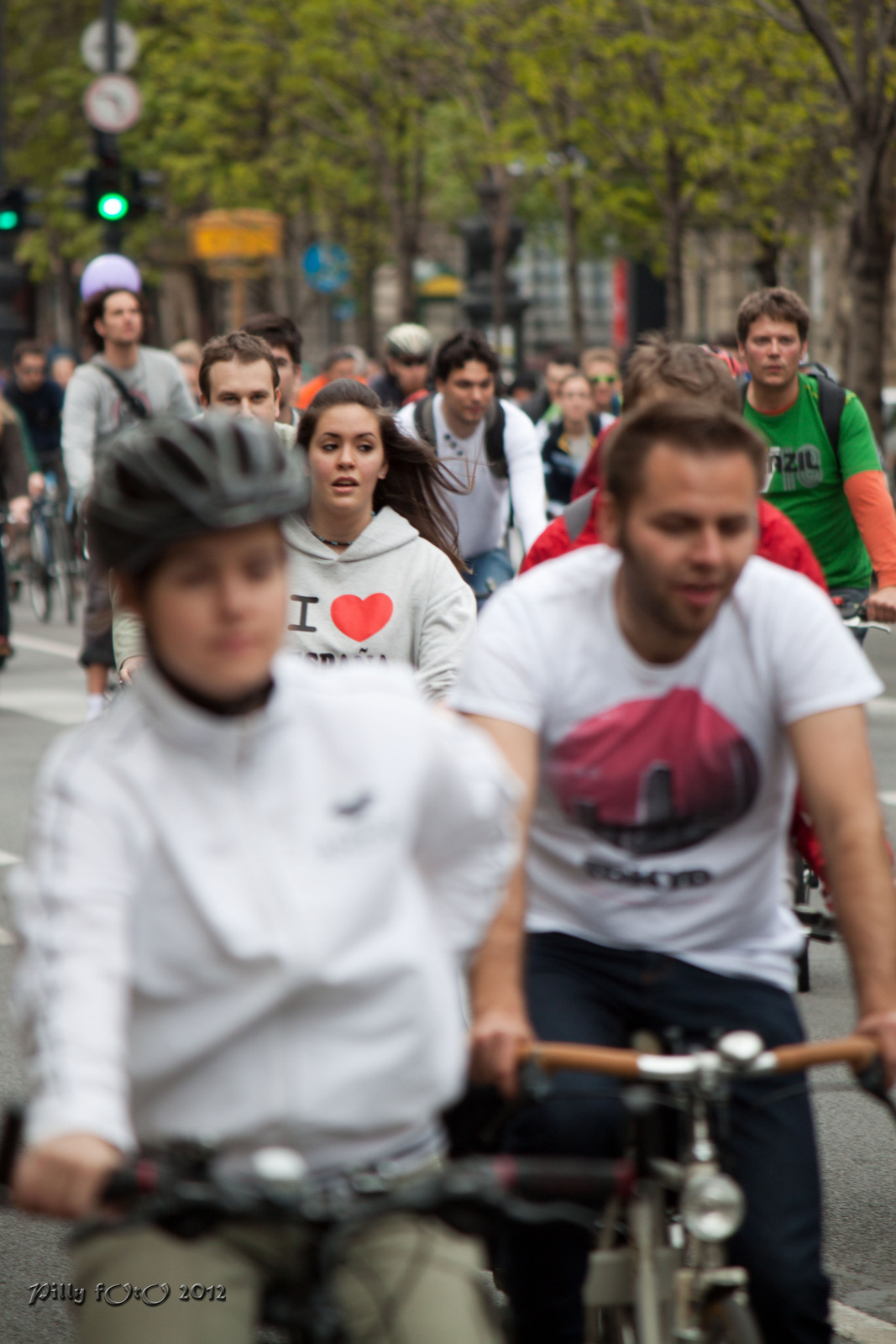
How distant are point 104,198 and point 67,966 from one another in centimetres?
1707

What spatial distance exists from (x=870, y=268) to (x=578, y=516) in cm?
1364

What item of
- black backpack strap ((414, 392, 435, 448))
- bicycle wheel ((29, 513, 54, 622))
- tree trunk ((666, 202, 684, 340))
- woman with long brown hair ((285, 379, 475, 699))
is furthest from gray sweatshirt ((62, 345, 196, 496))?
tree trunk ((666, 202, 684, 340))

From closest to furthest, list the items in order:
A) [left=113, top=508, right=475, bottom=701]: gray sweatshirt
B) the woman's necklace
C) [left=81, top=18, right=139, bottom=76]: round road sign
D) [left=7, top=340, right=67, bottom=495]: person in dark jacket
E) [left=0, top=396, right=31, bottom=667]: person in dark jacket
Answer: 1. [left=113, top=508, right=475, bottom=701]: gray sweatshirt
2. the woman's necklace
3. [left=0, top=396, right=31, bottom=667]: person in dark jacket
4. [left=7, top=340, right=67, bottom=495]: person in dark jacket
5. [left=81, top=18, right=139, bottom=76]: round road sign

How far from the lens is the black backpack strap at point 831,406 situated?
23.4 ft

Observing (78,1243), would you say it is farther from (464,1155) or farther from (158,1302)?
(464,1155)

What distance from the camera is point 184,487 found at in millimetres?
2287

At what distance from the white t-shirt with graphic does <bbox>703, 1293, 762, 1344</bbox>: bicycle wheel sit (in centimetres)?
55

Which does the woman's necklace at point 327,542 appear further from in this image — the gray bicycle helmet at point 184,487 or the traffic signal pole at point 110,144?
the traffic signal pole at point 110,144

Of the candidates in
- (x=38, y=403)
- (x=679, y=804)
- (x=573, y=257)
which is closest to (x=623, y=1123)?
(x=679, y=804)

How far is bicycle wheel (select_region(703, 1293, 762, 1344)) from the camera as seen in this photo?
2.58 metres

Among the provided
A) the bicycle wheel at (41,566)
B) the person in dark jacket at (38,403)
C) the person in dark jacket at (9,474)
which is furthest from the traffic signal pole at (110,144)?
the person in dark jacket at (9,474)

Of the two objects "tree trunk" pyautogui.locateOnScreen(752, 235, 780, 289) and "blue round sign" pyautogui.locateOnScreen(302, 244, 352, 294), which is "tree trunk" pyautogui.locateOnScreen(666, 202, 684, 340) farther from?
"blue round sign" pyautogui.locateOnScreen(302, 244, 352, 294)

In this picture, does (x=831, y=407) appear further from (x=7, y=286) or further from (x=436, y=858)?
(x=7, y=286)

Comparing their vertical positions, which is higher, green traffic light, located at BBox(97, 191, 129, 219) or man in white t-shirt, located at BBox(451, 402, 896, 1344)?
green traffic light, located at BBox(97, 191, 129, 219)
